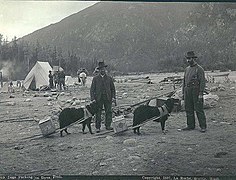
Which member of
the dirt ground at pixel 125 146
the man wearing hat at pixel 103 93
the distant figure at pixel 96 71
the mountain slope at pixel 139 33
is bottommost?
the dirt ground at pixel 125 146

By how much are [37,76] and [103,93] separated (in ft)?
2.20

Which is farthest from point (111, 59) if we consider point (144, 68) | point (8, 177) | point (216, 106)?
point (8, 177)

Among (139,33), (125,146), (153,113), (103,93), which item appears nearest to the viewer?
(125,146)

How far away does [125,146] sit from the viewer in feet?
11.7

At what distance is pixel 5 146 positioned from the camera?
3.64 meters

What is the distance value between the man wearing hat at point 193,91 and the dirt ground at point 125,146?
6cm

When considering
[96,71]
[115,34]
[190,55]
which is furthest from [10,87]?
[190,55]

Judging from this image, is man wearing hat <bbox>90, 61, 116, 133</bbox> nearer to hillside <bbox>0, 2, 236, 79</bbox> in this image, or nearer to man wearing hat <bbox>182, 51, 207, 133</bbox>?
hillside <bbox>0, 2, 236, 79</bbox>

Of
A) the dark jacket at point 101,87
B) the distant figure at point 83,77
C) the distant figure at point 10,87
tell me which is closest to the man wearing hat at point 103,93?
the dark jacket at point 101,87

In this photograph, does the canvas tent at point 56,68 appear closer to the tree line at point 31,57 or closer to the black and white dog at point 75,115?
the tree line at point 31,57

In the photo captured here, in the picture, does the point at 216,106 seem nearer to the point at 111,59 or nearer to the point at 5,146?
the point at 111,59

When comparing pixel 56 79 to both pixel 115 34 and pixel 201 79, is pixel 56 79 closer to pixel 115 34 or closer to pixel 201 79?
pixel 115 34

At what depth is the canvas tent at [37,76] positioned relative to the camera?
3.83 m

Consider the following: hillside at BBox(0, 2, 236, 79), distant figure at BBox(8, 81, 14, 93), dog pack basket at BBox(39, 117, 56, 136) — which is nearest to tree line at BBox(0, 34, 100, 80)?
hillside at BBox(0, 2, 236, 79)
